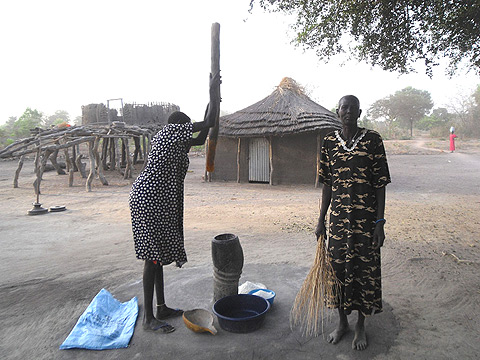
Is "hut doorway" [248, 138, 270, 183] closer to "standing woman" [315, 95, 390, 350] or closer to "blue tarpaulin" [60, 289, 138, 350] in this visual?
"blue tarpaulin" [60, 289, 138, 350]

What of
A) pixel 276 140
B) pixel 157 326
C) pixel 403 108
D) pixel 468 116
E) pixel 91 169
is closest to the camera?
pixel 157 326

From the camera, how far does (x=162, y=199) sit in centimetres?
242

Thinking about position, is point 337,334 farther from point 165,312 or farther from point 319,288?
point 165,312

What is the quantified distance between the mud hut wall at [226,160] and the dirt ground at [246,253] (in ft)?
10.3

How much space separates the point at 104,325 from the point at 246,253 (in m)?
2.12

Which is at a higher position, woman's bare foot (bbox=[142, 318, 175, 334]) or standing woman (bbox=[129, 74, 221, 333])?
standing woman (bbox=[129, 74, 221, 333])

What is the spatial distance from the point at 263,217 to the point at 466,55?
175 inches

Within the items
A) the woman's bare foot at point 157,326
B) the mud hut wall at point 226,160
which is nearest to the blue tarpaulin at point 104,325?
the woman's bare foot at point 157,326

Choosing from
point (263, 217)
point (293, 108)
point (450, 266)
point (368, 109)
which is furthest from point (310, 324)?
point (368, 109)

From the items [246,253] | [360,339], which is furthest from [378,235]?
[246,253]

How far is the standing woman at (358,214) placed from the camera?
2252 millimetres

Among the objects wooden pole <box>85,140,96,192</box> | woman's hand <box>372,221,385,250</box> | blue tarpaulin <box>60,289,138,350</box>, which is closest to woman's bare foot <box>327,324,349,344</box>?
woman's hand <box>372,221,385,250</box>

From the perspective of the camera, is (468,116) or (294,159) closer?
(294,159)

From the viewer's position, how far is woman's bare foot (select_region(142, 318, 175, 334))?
2506 millimetres
